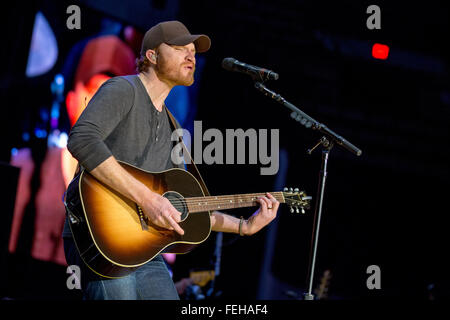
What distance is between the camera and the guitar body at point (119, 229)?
93.7 inches

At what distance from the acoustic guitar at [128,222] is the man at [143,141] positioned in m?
0.07

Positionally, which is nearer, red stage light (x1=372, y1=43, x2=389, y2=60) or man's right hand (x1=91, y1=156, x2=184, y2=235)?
man's right hand (x1=91, y1=156, x2=184, y2=235)

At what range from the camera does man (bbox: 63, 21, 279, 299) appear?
247cm

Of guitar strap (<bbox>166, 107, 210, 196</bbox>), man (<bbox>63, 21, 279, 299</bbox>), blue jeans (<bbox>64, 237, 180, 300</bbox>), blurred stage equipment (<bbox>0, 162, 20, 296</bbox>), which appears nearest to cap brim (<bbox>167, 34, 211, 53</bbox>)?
man (<bbox>63, 21, 279, 299</bbox>)

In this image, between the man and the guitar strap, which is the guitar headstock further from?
the guitar strap

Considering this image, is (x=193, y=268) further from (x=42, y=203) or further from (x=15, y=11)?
(x=15, y=11)

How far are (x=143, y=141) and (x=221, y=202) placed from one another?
70 cm

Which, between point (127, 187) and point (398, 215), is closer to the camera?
point (127, 187)

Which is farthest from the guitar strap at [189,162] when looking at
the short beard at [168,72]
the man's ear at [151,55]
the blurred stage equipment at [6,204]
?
the blurred stage equipment at [6,204]

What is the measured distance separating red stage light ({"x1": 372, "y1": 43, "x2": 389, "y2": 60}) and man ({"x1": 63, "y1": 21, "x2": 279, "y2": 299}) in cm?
455

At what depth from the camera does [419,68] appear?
7.91m
